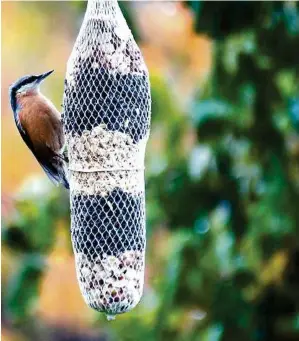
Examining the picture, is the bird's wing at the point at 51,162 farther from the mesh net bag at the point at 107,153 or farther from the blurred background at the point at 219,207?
the blurred background at the point at 219,207

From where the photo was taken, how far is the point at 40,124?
8.32 ft

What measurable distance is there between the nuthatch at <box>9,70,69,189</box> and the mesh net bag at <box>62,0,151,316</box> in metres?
0.24

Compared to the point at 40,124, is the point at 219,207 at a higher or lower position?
lower

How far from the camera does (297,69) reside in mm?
3502

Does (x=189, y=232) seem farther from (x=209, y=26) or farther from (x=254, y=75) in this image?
(x=209, y=26)

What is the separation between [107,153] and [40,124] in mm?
364

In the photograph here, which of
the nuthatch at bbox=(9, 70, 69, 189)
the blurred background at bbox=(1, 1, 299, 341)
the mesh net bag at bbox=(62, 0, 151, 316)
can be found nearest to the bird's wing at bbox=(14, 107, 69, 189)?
the nuthatch at bbox=(9, 70, 69, 189)

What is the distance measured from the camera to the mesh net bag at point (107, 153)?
→ 2.26 metres

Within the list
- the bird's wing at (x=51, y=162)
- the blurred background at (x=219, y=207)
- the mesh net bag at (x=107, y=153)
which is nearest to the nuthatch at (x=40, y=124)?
the bird's wing at (x=51, y=162)

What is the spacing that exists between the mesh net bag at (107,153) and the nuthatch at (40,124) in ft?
0.77

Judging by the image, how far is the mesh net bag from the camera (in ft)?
7.42

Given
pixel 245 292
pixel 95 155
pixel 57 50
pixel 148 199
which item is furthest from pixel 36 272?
pixel 57 50

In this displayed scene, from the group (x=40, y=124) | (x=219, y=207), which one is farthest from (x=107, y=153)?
(x=219, y=207)

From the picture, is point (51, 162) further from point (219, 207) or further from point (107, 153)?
point (219, 207)
